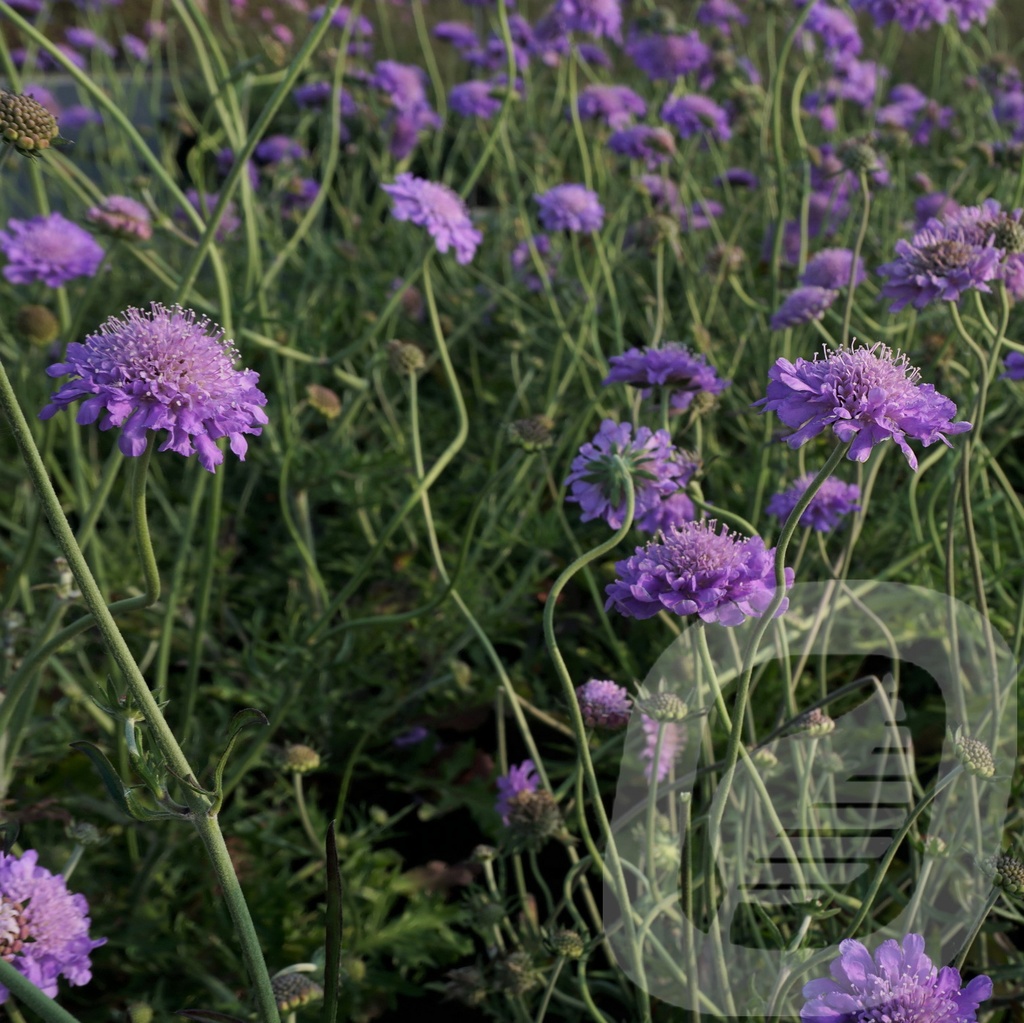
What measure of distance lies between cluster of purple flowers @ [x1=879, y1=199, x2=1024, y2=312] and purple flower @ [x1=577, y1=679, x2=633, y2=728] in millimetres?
605

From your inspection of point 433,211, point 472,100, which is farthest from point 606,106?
point 433,211

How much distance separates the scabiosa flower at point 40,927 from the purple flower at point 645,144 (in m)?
1.89

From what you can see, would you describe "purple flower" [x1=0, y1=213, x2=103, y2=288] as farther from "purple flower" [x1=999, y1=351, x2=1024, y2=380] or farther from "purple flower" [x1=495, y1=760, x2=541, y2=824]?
"purple flower" [x1=999, y1=351, x2=1024, y2=380]

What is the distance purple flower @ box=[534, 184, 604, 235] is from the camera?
236cm

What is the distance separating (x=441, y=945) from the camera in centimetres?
171

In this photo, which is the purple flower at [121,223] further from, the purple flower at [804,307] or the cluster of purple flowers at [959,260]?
the cluster of purple flowers at [959,260]

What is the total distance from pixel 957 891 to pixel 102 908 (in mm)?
1245

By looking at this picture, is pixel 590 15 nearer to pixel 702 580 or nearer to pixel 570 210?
pixel 570 210

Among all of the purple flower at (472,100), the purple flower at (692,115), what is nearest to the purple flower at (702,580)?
the purple flower at (692,115)

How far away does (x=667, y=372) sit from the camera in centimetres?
141

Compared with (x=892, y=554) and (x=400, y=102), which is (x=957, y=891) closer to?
(x=892, y=554)

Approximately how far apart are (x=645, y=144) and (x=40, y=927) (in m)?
1.97

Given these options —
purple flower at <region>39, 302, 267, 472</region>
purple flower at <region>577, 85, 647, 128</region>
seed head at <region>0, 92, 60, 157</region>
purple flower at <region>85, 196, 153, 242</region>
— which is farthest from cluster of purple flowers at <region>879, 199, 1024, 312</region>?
purple flower at <region>577, 85, 647, 128</region>

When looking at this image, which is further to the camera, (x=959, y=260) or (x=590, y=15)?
(x=590, y=15)
